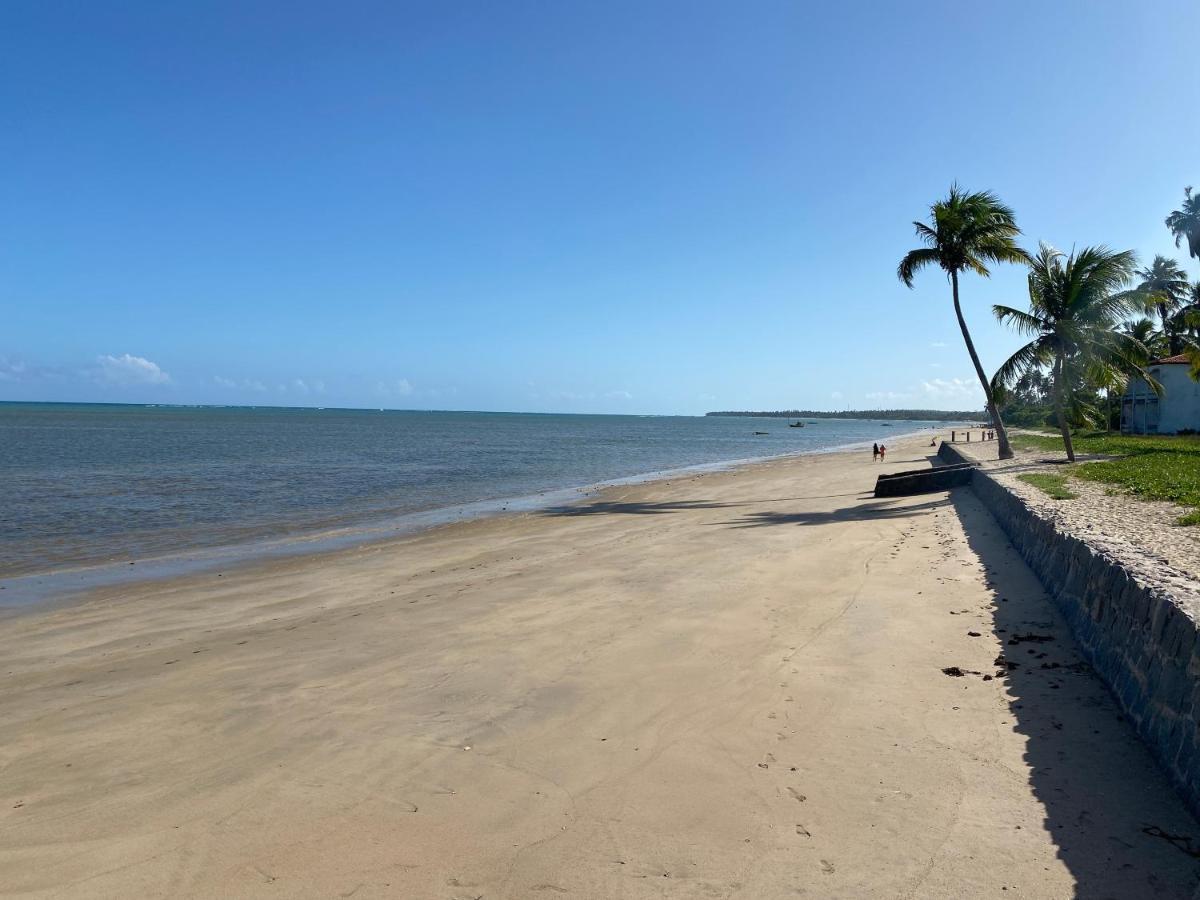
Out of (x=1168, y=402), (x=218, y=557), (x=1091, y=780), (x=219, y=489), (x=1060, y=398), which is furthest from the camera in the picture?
(x=1168, y=402)

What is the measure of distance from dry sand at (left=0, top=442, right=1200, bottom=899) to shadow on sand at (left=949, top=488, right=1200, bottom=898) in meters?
0.02

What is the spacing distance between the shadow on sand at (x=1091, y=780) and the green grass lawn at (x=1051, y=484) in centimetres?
707

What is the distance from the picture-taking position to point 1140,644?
5.60 meters

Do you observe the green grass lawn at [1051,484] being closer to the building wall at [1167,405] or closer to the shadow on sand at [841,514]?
the shadow on sand at [841,514]

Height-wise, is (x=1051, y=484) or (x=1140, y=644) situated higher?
(x=1051, y=484)

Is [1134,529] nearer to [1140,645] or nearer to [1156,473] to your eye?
[1140,645]

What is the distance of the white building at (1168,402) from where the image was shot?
41.5 metres

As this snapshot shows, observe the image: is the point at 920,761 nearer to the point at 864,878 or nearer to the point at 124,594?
the point at 864,878

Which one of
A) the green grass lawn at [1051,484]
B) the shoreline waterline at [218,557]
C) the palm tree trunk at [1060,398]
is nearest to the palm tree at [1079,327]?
the palm tree trunk at [1060,398]

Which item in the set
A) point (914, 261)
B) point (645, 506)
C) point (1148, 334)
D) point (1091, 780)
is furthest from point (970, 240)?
point (1148, 334)

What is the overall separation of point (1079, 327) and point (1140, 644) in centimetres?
2310

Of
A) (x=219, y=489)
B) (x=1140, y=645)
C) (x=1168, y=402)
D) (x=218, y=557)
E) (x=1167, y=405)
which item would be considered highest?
(x=1168, y=402)

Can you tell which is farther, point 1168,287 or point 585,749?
point 1168,287

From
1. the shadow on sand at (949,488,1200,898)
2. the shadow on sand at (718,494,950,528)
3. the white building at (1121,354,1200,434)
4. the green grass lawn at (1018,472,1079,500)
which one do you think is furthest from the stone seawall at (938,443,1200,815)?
the white building at (1121,354,1200,434)
